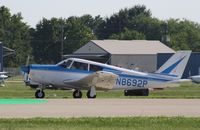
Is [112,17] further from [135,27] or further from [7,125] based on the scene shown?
[7,125]

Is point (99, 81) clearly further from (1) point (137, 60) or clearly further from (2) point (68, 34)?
(2) point (68, 34)

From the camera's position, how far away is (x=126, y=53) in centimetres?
9888

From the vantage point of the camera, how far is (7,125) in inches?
708

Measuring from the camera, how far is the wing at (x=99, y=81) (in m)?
34.7

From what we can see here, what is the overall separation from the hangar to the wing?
57.9m

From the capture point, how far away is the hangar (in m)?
97.0

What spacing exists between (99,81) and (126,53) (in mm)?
63745

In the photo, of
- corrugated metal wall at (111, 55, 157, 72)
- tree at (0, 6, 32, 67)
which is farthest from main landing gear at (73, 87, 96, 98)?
tree at (0, 6, 32, 67)

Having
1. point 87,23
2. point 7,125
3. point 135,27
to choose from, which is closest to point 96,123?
point 7,125

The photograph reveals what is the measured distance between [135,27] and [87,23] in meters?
16.4

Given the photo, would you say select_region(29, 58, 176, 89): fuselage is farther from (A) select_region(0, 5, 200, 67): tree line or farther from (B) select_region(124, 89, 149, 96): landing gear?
(A) select_region(0, 5, 200, 67): tree line

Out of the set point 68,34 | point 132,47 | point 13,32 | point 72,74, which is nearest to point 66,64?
point 72,74

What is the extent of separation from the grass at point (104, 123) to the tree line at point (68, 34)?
313ft

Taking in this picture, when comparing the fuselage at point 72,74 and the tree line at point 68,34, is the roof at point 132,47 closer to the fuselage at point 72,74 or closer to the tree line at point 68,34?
the tree line at point 68,34
